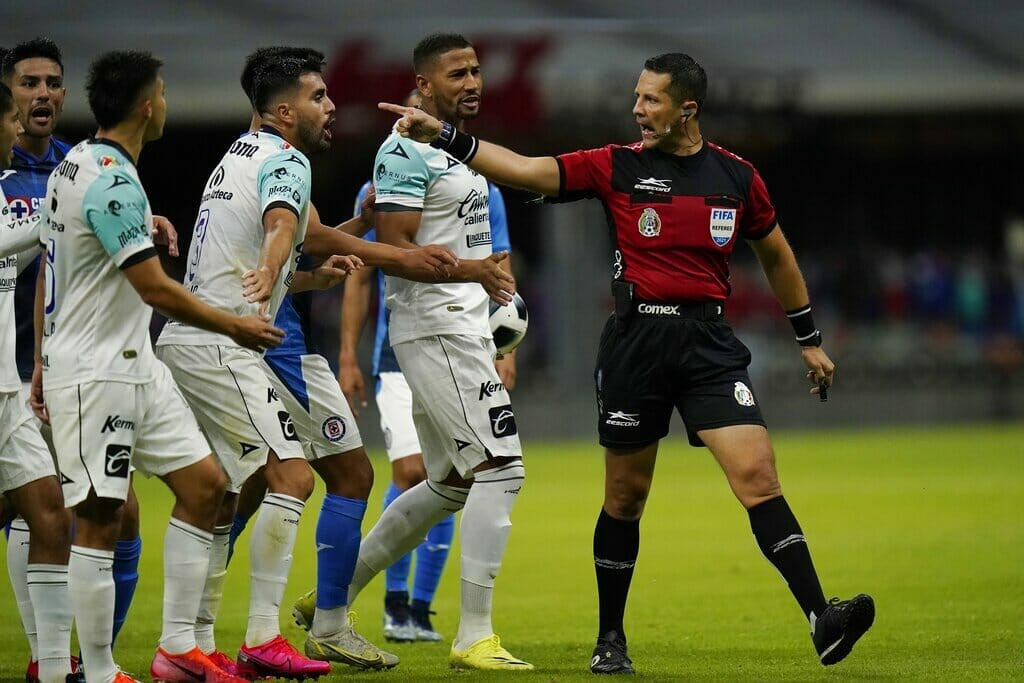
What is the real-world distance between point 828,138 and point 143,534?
1845 cm

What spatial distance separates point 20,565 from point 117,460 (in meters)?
1.47

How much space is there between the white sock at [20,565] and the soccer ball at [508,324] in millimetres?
2296

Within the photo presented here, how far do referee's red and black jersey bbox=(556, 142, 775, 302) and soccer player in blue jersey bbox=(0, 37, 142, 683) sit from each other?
7.49ft

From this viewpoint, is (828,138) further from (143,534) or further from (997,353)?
(143,534)

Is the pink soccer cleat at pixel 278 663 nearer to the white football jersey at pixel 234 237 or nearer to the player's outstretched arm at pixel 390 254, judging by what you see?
the white football jersey at pixel 234 237

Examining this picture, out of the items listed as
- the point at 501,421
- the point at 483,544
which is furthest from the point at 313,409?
the point at 483,544

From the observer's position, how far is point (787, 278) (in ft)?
21.7

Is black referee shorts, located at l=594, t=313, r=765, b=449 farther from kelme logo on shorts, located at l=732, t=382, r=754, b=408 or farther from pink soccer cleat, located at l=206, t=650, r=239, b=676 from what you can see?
pink soccer cleat, located at l=206, t=650, r=239, b=676

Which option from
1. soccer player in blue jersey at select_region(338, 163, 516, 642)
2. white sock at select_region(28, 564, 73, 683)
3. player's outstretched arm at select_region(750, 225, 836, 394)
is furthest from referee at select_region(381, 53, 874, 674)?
white sock at select_region(28, 564, 73, 683)

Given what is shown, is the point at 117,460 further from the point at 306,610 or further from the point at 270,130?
the point at 306,610

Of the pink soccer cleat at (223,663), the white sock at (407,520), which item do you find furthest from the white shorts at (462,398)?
the pink soccer cleat at (223,663)

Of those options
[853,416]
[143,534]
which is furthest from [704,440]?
[853,416]

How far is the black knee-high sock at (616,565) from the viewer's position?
6441 mm

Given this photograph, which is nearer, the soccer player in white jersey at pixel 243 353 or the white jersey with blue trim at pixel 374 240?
the soccer player in white jersey at pixel 243 353
